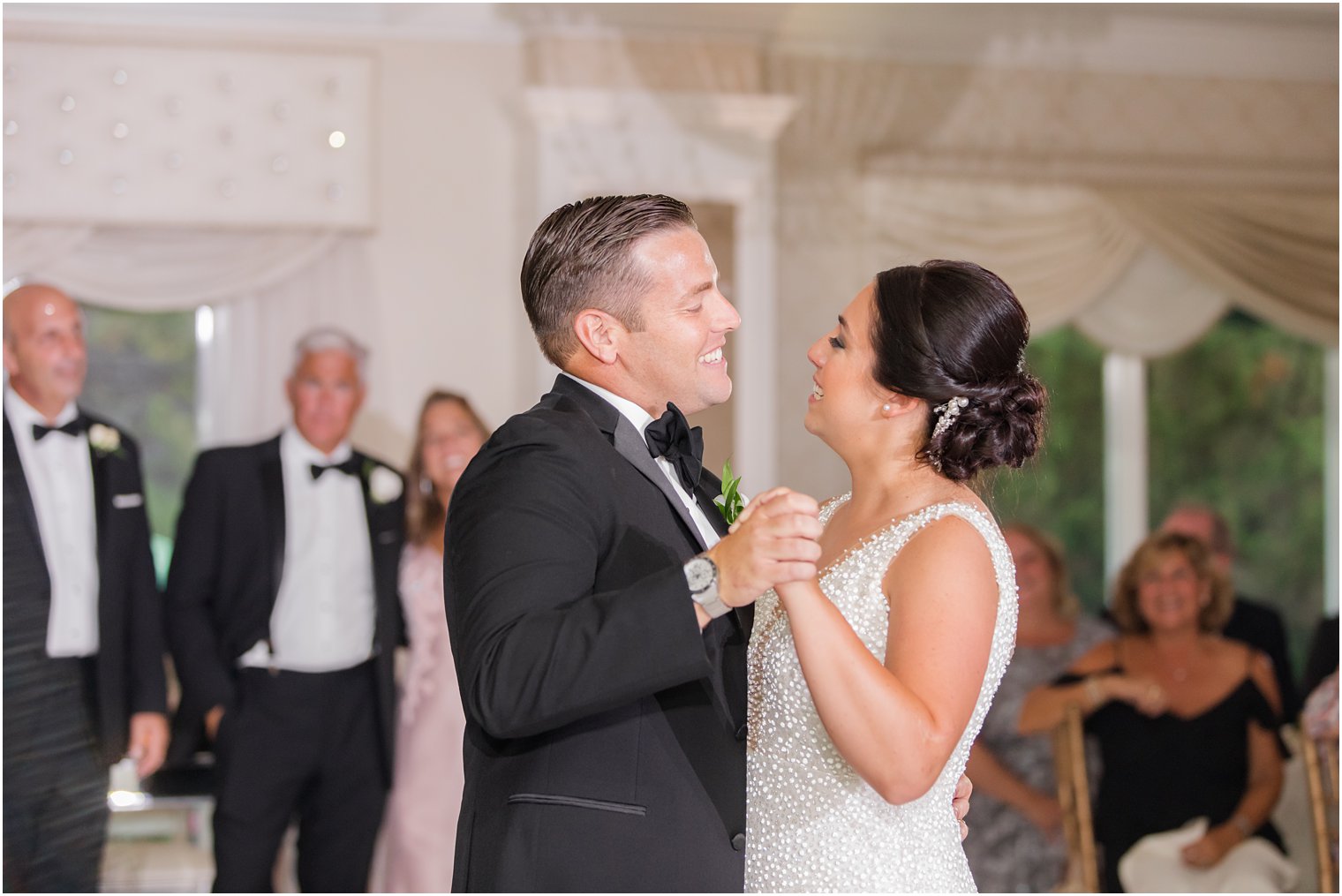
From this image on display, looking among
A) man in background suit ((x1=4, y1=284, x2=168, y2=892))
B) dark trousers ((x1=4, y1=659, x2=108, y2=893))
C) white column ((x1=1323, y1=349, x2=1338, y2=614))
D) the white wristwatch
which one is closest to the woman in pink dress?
man in background suit ((x1=4, y1=284, x2=168, y2=892))

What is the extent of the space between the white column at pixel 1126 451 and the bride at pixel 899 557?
15.8ft

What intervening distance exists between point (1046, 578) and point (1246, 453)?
2.57 m

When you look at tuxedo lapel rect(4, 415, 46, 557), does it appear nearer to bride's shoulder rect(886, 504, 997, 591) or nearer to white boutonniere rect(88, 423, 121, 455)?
white boutonniere rect(88, 423, 121, 455)

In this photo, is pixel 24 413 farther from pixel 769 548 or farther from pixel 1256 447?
pixel 1256 447

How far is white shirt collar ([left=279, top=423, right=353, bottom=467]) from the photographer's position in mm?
4832

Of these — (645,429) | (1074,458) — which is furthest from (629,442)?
(1074,458)

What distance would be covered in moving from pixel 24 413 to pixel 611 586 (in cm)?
340

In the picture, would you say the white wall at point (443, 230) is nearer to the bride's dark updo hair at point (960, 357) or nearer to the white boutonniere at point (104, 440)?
the white boutonniere at point (104, 440)

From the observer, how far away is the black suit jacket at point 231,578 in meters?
4.49

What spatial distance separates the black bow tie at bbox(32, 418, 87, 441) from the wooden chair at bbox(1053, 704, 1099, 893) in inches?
132

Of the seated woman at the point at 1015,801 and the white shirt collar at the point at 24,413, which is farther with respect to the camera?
the seated woman at the point at 1015,801

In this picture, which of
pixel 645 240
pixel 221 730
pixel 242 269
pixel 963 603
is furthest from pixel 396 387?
pixel 963 603

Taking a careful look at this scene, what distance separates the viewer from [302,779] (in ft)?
14.6

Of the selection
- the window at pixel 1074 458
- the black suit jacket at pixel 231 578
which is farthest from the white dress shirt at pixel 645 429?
the window at pixel 1074 458
